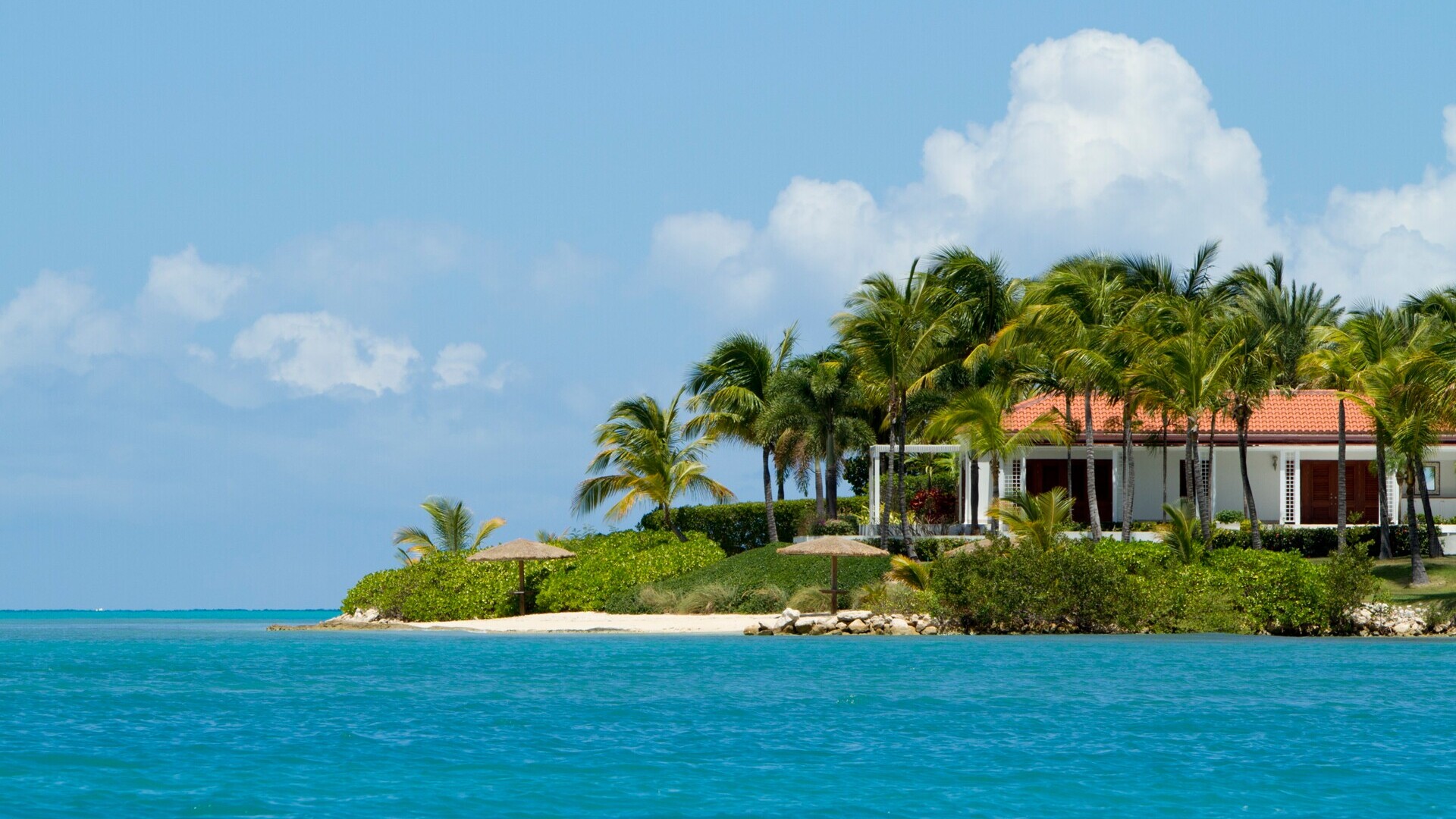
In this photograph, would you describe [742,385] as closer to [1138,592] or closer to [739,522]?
[739,522]

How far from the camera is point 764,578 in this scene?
42.0m

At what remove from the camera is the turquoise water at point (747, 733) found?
49.3 ft

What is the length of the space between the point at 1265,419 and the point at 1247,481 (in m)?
5.50

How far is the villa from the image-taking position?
44750 millimetres

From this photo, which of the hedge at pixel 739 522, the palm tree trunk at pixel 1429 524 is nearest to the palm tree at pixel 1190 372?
the palm tree trunk at pixel 1429 524

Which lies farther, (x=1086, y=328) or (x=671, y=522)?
(x=671, y=522)

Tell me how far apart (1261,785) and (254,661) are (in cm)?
2160

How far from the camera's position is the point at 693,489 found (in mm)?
50531

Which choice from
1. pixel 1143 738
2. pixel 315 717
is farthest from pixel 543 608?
pixel 1143 738

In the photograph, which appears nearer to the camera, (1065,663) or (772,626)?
(1065,663)

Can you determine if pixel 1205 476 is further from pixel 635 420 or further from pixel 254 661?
pixel 254 661

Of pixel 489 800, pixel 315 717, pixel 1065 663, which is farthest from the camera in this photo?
pixel 1065 663

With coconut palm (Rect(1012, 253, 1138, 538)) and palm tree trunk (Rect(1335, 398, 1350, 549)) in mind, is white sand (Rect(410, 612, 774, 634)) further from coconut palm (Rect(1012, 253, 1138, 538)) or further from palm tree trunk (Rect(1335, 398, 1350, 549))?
palm tree trunk (Rect(1335, 398, 1350, 549))

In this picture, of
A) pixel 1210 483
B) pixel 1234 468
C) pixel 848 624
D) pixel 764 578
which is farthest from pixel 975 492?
pixel 848 624
